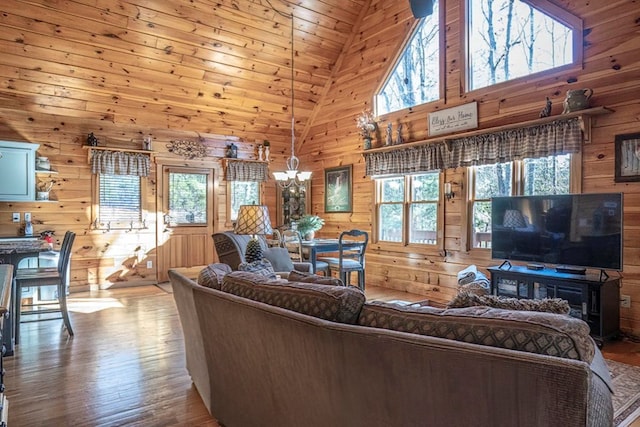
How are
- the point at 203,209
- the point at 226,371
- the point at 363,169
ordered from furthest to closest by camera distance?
the point at 203,209
the point at 363,169
the point at 226,371

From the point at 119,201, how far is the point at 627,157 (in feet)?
21.9

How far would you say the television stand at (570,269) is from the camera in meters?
3.96

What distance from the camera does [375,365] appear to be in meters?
1.26

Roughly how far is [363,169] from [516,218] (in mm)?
2880

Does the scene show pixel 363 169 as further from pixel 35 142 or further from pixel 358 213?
pixel 35 142

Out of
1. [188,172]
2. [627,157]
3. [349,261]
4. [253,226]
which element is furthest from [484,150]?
[188,172]

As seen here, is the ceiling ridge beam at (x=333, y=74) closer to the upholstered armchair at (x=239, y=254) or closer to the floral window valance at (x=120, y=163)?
the floral window valance at (x=120, y=163)

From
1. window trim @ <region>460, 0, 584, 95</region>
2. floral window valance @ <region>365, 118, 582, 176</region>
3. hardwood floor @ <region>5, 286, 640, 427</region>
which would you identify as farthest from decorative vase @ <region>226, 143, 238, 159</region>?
window trim @ <region>460, 0, 584, 95</region>

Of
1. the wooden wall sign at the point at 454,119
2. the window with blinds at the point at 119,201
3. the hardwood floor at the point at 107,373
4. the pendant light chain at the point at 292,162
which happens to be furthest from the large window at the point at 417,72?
the window with blinds at the point at 119,201

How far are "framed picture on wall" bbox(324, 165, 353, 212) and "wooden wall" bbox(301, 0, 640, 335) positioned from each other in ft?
0.45

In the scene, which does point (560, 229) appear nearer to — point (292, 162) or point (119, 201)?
point (292, 162)

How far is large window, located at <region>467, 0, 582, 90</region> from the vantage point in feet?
14.3

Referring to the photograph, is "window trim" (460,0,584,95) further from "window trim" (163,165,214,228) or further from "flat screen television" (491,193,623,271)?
"window trim" (163,165,214,228)

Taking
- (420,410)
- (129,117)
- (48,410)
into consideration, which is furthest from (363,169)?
(420,410)
